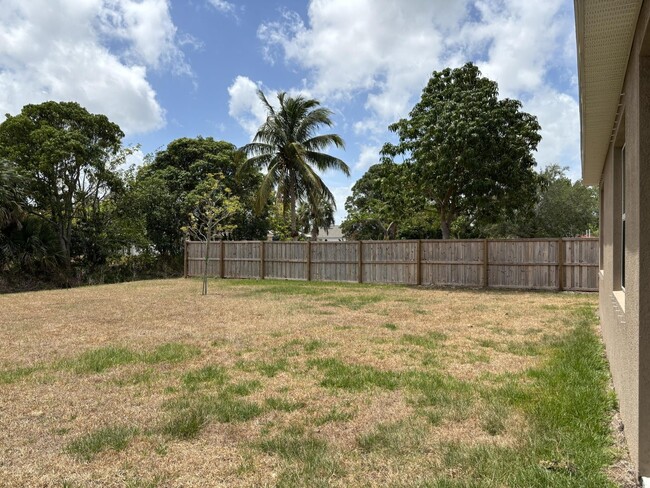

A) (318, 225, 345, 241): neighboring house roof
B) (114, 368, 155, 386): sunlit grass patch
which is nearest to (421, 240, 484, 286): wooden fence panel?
(114, 368, 155, 386): sunlit grass patch

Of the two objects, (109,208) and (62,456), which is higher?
(109,208)

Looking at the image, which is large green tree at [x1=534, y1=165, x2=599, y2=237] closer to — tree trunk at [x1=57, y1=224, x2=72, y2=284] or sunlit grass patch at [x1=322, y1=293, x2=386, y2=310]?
sunlit grass patch at [x1=322, y1=293, x2=386, y2=310]

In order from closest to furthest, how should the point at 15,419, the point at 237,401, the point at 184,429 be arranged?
the point at 184,429 → the point at 15,419 → the point at 237,401

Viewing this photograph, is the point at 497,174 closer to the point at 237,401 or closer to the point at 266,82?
the point at 266,82

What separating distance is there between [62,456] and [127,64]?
632 inches

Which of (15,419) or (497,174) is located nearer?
(15,419)

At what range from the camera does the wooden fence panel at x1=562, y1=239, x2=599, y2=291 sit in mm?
13227

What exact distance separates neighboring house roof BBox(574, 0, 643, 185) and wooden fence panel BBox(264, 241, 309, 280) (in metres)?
14.2

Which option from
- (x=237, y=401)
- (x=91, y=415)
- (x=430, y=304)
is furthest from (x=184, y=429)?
(x=430, y=304)

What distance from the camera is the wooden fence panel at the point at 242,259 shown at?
19.4m

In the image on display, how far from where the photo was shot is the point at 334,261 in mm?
17719

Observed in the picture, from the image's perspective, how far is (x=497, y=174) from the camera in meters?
15.6

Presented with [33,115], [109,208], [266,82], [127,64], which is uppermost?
[266,82]

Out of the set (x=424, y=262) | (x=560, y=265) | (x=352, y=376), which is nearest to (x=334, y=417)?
(x=352, y=376)
